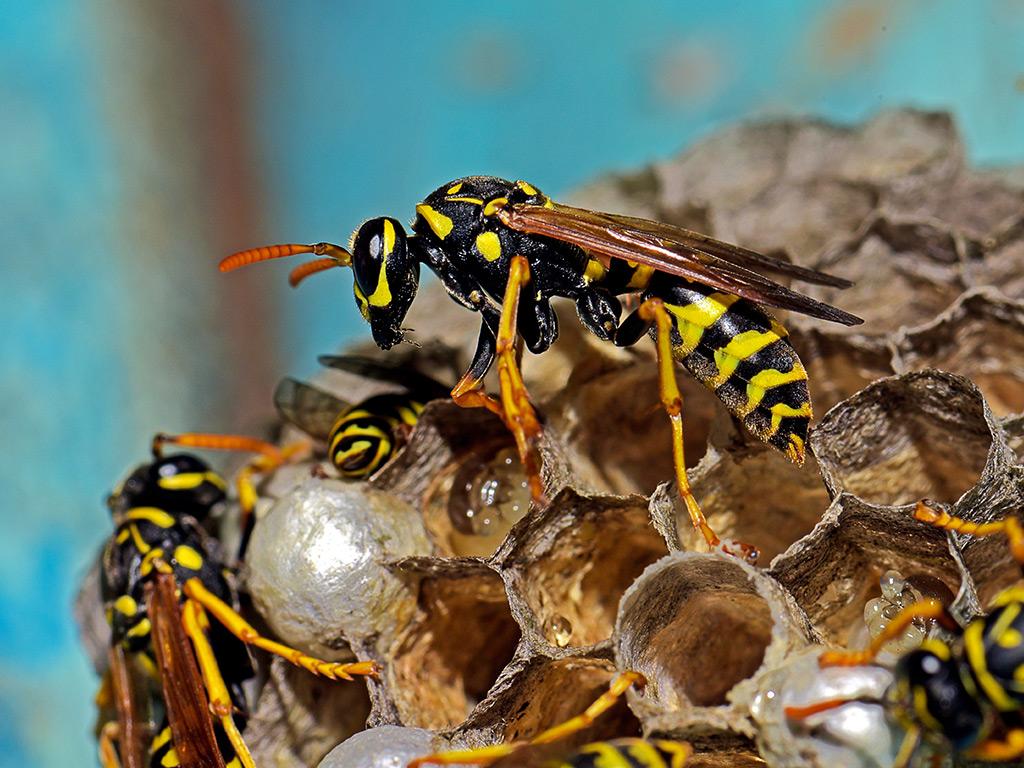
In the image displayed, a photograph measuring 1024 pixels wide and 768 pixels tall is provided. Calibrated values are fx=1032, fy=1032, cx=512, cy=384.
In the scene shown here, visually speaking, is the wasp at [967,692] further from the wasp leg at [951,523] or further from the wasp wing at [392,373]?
the wasp wing at [392,373]

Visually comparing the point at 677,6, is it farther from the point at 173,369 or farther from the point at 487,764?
the point at 487,764

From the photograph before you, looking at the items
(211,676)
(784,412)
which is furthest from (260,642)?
(784,412)

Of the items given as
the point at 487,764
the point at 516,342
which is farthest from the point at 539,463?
the point at 487,764

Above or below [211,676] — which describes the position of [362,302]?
above

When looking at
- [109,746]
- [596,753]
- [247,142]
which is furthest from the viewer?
[247,142]

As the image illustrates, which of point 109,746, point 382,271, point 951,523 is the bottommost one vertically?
point 109,746

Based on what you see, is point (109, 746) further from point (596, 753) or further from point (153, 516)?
point (596, 753)
